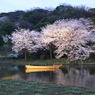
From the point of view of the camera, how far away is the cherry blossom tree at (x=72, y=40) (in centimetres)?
3197

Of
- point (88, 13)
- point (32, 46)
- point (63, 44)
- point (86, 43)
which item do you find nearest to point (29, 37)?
point (32, 46)

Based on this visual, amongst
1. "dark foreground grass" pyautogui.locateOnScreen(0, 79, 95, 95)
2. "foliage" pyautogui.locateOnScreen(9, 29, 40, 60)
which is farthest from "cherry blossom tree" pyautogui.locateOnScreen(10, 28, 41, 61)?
"dark foreground grass" pyautogui.locateOnScreen(0, 79, 95, 95)

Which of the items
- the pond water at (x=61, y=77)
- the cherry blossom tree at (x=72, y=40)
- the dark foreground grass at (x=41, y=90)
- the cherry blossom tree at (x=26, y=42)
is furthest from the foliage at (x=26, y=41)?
the dark foreground grass at (x=41, y=90)

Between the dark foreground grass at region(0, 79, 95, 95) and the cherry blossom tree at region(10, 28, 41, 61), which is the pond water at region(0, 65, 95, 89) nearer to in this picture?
the dark foreground grass at region(0, 79, 95, 95)

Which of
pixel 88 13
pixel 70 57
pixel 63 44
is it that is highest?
pixel 88 13

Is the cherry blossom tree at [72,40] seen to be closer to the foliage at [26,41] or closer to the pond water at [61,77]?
the foliage at [26,41]

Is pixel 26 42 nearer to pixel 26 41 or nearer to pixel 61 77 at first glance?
pixel 26 41

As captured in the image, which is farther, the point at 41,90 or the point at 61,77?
the point at 61,77

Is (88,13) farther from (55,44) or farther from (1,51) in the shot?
(1,51)

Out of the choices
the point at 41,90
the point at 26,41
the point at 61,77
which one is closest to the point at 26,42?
the point at 26,41

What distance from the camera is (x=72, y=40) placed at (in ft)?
108

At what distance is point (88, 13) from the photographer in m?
47.4

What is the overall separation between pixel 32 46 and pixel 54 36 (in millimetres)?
5239

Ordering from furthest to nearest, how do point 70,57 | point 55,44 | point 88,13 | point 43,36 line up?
point 88,13
point 43,36
point 55,44
point 70,57
